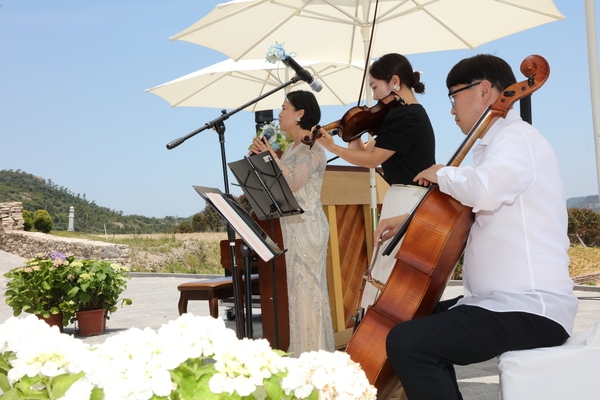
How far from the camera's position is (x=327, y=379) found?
4.57 feet

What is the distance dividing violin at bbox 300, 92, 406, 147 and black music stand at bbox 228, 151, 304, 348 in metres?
0.27

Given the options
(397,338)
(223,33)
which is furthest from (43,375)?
(223,33)

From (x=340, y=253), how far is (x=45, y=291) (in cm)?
340

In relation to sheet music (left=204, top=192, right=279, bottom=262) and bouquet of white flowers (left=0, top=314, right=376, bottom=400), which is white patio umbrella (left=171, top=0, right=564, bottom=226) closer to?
sheet music (left=204, top=192, right=279, bottom=262)

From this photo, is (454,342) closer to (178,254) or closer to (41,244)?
(178,254)

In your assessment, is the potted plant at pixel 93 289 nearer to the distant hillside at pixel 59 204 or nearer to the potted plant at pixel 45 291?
the potted plant at pixel 45 291

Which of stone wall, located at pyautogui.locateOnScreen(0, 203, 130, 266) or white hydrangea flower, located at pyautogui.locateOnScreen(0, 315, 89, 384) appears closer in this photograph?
white hydrangea flower, located at pyautogui.locateOnScreen(0, 315, 89, 384)

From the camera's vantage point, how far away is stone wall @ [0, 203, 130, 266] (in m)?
19.9

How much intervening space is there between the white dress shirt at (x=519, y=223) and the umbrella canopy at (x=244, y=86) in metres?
7.95

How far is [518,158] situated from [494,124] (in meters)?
0.25

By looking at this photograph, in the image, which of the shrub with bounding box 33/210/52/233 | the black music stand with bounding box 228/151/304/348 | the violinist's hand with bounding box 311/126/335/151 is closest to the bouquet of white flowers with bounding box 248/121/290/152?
the black music stand with bounding box 228/151/304/348

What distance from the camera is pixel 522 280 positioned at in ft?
7.98

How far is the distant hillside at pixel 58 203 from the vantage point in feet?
164

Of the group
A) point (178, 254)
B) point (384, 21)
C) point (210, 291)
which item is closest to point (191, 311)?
point (210, 291)
